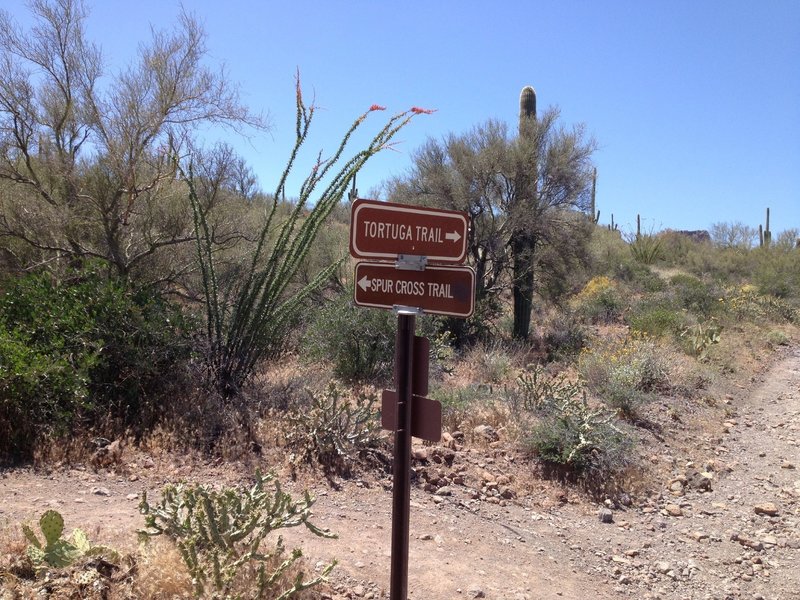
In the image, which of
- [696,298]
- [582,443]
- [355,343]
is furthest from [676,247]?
[582,443]

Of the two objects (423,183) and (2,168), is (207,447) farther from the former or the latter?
(423,183)

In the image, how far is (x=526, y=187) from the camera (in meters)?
14.7

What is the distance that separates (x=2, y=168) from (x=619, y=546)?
8.80 m

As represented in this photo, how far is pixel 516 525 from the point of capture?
17.8 feet

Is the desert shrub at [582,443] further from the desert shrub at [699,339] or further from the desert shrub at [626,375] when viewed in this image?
the desert shrub at [699,339]

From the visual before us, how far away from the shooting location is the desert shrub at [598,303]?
18.1m

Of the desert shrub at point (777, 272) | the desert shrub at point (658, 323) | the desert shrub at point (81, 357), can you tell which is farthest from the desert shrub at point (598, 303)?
the desert shrub at point (81, 357)

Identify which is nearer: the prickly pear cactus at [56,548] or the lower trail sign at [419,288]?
the lower trail sign at [419,288]

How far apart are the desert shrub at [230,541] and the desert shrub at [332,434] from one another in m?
1.97

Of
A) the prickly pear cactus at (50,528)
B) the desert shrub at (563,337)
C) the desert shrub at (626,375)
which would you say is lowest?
the prickly pear cactus at (50,528)

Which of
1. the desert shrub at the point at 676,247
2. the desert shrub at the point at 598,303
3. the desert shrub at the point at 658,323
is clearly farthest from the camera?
the desert shrub at the point at 676,247

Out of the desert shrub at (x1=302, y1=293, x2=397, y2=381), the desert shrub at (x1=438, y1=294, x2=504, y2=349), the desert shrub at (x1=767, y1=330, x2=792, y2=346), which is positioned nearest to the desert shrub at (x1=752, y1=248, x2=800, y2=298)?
the desert shrub at (x1=767, y1=330, x2=792, y2=346)

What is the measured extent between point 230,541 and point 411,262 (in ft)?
5.92

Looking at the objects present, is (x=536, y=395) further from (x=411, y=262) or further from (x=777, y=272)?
(x=777, y=272)
